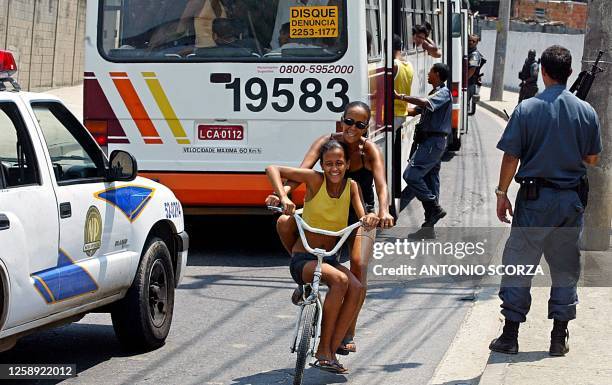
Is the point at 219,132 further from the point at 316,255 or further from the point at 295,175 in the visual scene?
the point at 316,255

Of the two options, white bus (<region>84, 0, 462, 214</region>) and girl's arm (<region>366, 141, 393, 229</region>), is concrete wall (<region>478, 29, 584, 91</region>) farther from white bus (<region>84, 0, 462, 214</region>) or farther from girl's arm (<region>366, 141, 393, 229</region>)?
girl's arm (<region>366, 141, 393, 229</region>)

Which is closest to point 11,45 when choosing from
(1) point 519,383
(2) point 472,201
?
(2) point 472,201

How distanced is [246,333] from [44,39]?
25.6m

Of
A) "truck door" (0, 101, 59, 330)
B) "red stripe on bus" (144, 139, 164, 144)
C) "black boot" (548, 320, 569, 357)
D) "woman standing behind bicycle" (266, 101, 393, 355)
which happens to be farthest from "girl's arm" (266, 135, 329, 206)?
"red stripe on bus" (144, 139, 164, 144)

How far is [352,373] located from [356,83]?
4.23 meters

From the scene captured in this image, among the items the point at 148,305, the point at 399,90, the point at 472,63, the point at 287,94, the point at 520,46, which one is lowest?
the point at 520,46

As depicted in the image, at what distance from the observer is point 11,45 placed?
29406mm

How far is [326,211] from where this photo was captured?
6.95 meters

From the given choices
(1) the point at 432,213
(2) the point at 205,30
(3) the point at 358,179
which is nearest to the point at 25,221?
(3) the point at 358,179

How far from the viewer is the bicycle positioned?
21.3 feet

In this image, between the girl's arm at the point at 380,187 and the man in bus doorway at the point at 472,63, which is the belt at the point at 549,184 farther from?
the man in bus doorway at the point at 472,63

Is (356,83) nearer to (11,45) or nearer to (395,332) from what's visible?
(395,332)

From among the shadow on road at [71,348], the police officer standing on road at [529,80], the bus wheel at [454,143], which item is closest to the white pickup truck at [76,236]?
the shadow on road at [71,348]

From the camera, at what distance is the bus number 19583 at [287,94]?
36.2 feet
